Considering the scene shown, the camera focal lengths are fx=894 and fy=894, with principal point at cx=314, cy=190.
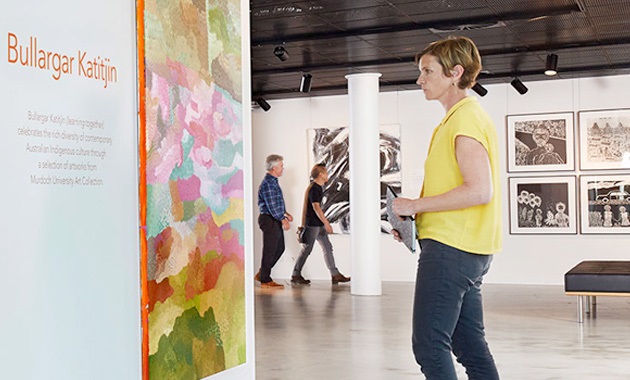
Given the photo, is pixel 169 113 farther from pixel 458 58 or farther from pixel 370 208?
pixel 370 208

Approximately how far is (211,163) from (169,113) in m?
0.37

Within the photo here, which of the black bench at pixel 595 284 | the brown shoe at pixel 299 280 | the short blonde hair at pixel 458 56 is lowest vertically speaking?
the brown shoe at pixel 299 280

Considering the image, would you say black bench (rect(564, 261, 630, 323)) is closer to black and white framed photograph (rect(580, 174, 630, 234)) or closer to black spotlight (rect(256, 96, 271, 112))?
black and white framed photograph (rect(580, 174, 630, 234))

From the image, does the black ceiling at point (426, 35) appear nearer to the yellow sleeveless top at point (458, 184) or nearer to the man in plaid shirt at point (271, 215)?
the man in plaid shirt at point (271, 215)

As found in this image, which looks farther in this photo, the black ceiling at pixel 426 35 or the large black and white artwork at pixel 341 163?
the large black and white artwork at pixel 341 163

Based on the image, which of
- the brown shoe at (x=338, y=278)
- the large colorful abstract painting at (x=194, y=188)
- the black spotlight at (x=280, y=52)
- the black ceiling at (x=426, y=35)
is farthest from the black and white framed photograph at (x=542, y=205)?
the large colorful abstract painting at (x=194, y=188)

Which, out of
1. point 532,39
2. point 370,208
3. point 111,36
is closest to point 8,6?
point 111,36

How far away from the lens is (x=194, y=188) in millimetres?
3426

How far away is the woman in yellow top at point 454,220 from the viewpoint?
3098 mm

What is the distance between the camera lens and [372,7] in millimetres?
8266

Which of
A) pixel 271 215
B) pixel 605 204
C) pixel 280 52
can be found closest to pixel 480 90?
pixel 605 204

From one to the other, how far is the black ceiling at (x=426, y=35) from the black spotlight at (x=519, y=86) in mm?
115

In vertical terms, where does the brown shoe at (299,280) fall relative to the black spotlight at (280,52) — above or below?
below

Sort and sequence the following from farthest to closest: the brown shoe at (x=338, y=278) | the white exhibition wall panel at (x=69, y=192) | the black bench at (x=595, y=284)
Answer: the brown shoe at (x=338, y=278) < the black bench at (x=595, y=284) < the white exhibition wall panel at (x=69, y=192)
